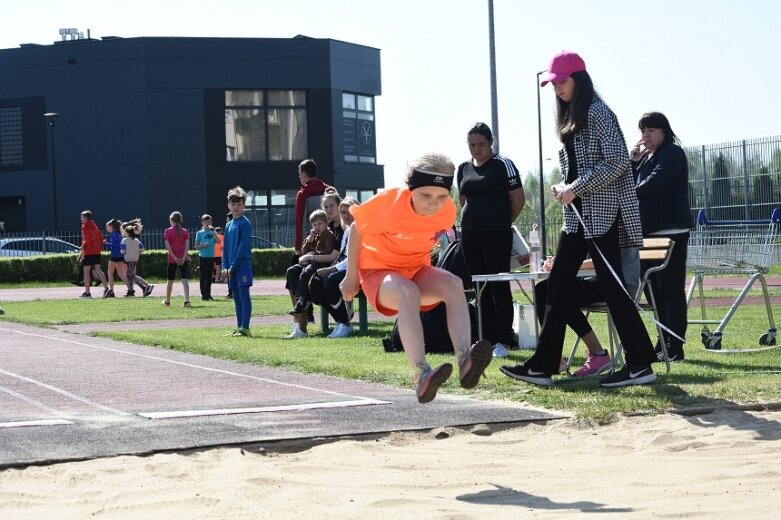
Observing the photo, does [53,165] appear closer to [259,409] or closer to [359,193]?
[359,193]

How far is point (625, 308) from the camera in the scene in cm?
929

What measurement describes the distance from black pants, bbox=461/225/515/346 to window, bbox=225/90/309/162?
157 feet

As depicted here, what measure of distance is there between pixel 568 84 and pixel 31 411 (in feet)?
15.0

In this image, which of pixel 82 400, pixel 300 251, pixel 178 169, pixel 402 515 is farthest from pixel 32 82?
pixel 402 515

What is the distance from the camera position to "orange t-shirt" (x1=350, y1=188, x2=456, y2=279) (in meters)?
7.48

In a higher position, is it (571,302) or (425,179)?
(425,179)

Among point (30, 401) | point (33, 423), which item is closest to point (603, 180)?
point (33, 423)

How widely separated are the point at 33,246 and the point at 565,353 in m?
40.2

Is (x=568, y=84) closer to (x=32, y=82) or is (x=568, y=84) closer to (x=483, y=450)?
(x=483, y=450)

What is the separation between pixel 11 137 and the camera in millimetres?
59875

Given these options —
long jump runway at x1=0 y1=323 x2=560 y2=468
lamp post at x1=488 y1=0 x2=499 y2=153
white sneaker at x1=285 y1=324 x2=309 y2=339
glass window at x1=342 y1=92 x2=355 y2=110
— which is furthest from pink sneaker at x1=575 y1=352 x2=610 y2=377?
glass window at x1=342 y1=92 x2=355 y2=110

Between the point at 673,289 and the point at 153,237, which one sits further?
the point at 153,237

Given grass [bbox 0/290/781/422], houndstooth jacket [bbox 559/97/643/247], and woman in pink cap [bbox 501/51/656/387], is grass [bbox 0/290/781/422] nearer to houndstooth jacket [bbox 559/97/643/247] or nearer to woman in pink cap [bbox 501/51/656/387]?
woman in pink cap [bbox 501/51/656/387]

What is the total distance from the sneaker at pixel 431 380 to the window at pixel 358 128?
54804 millimetres
